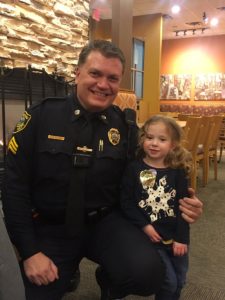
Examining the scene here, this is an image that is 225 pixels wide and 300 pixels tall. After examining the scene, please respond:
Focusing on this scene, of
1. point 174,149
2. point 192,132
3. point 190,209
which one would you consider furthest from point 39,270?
point 192,132

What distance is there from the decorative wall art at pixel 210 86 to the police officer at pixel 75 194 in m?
8.04

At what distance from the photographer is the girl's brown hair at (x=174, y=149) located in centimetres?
146

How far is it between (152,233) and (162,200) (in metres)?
0.15

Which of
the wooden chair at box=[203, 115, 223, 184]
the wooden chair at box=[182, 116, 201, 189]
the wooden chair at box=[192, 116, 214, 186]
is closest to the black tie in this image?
the wooden chair at box=[182, 116, 201, 189]

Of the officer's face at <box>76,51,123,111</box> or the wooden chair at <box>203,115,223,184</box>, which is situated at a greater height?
the officer's face at <box>76,51,123,111</box>

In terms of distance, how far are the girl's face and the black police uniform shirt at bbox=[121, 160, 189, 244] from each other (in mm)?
65

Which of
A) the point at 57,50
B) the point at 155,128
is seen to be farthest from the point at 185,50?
the point at 155,128

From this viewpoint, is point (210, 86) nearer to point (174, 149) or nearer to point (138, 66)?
point (138, 66)

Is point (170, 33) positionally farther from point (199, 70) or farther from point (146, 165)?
point (146, 165)

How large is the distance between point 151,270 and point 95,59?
0.83 meters

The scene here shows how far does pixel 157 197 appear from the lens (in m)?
1.42

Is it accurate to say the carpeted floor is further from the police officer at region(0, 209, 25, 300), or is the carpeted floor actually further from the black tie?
the police officer at region(0, 209, 25, 300)

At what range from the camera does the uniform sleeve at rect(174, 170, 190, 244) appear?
1.38 meters

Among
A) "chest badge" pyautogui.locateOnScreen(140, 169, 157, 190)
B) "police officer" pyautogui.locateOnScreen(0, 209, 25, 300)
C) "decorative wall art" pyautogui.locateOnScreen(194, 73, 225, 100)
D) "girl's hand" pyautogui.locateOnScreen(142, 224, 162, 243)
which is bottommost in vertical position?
"girl's hand" pyautogui.locateOnScreen(142, 224, 162, 243)
